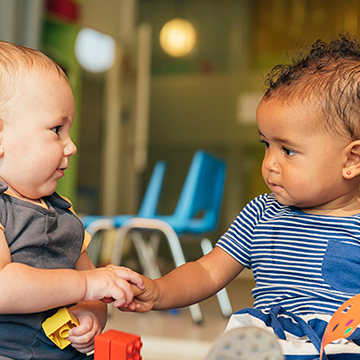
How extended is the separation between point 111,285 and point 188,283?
0.61ft

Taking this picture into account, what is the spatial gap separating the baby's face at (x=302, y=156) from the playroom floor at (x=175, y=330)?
116 centimetres

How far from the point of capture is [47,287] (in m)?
0.51

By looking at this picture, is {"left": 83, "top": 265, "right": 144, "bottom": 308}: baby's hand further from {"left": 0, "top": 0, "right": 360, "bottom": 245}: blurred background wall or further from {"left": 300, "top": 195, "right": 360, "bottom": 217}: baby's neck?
{"left": 0, "top": 0, "right": 360, "bottom": 245}: blurred background wall

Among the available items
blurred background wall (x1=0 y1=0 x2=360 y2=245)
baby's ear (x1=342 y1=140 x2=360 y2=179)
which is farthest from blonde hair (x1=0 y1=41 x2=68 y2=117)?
blurred background wall (x1=0 y1=0 x2=360 y2=245)

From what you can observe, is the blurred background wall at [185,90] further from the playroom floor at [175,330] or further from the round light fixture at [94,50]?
the playroom floor at [175,330]

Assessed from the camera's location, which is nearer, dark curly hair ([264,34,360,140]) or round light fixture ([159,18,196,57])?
dark curly hair ([264,34,360,140])

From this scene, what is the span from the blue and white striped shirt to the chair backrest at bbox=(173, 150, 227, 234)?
1.51 meters

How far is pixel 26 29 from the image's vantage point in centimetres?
236

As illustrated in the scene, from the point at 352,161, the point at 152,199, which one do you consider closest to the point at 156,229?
the point at 152,199

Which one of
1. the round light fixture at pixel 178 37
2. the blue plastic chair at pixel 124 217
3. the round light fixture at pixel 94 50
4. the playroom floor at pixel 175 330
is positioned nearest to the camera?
the playroom floor at pixel 175 330

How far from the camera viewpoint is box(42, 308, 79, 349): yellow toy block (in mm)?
552

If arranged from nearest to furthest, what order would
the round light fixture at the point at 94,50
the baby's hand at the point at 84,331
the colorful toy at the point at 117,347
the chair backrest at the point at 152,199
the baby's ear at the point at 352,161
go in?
the colorful toy at the point at 117,347 → the baby's hand at the point at 84,331 → the baby's ear at the point at 352,161 → the chair backrest at the point at 152,199 → the round light fixture at the point at 94,50

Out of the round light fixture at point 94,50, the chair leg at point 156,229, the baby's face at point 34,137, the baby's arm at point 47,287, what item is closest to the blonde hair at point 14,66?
the baby's face at point 34,137

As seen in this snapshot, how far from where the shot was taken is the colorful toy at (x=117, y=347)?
18.4 inches
